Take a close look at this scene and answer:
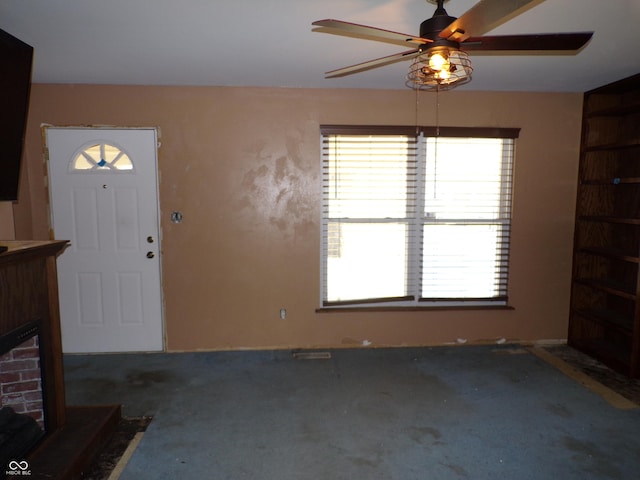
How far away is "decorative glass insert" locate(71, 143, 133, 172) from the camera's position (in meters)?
3.70

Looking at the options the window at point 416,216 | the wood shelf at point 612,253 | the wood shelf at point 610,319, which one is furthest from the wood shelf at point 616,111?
the wood shelf at point 610,319

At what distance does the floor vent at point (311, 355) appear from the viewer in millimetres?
3797

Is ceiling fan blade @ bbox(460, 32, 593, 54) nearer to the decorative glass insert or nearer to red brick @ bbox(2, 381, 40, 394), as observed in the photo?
red brick @ bbox(2, 381, 40, 394)

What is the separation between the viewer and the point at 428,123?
389cm

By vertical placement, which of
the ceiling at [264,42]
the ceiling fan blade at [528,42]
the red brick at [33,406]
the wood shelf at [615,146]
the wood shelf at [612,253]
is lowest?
the red brick at [33,406]

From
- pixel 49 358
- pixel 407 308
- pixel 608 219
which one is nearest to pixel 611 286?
pixel 608 219

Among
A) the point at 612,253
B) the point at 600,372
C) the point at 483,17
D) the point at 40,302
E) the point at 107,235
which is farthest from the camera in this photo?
the point at 107,235

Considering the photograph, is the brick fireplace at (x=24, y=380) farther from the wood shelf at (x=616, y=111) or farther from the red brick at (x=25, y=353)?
the wood shelf at (x=616, y=111)

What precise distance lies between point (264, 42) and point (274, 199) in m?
1.51

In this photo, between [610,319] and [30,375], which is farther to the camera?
[610,319]

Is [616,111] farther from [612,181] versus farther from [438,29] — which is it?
[438,29]

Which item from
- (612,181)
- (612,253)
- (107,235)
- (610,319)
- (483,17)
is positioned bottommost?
(610,319)

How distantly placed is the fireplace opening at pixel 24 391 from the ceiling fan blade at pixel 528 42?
2610 mm

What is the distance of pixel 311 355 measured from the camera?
3863 mm
